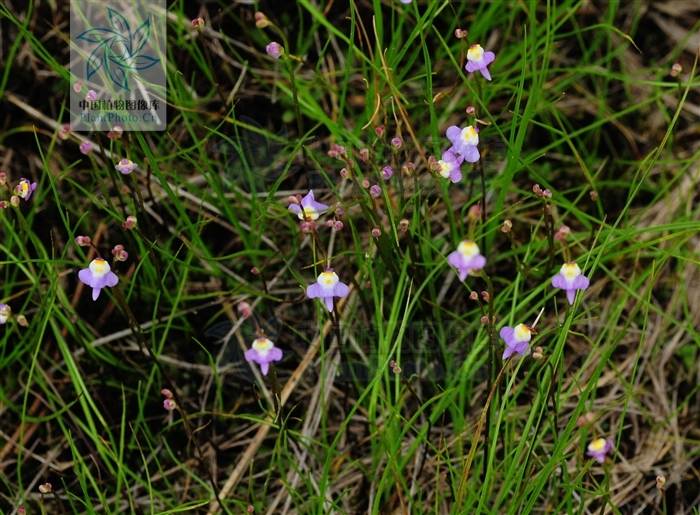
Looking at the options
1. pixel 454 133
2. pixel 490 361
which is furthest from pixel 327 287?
pixel 454 133

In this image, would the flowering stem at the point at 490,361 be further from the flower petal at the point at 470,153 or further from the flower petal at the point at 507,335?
the flower petal at the point at 470,153

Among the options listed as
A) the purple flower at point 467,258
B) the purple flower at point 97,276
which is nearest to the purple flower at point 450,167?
the purple flower at point 467,258

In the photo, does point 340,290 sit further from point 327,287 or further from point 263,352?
point 263,352

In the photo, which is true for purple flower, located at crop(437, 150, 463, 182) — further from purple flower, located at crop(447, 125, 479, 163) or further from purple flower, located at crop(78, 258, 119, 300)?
purple flower, located at crop(78, 258, 119, 300)

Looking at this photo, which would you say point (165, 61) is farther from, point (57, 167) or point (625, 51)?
point (625, 51)

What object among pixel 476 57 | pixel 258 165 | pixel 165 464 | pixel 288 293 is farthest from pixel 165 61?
pixel 165 464

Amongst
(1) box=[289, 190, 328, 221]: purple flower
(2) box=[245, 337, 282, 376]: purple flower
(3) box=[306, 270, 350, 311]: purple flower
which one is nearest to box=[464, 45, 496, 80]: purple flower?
(1) box=[289, 190, 328, 221]: purple flower

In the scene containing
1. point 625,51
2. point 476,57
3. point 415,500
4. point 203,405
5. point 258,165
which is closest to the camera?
point 476,57
